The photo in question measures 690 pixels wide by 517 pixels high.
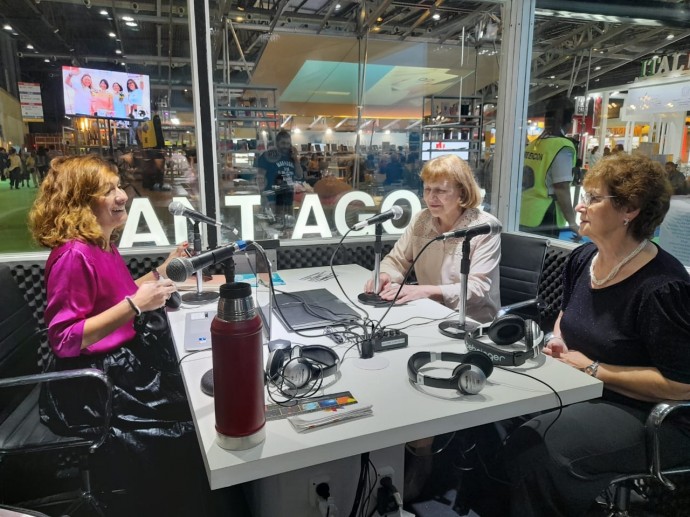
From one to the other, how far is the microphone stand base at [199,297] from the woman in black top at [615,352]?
4.59 feet

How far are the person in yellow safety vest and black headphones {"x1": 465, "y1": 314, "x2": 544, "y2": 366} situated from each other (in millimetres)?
2005

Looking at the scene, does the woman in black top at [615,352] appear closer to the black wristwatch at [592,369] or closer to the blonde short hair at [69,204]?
the black wristwatch at [592,369]

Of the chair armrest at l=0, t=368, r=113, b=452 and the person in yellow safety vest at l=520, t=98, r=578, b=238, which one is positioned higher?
the person in yellow safety vest at l=520, t=98, r=578, b=238

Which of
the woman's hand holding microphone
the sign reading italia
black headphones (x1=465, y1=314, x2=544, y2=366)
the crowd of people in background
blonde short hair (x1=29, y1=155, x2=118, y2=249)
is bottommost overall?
black headphones (x1=465, y1=314, x2=544, y2=366)

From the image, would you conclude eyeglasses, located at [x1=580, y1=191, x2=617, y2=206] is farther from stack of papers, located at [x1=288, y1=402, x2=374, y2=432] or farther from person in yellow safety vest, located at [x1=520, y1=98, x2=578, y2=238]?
person in yellow safety vest, located at [x1=520, y1=98, x2=578, y2=238]

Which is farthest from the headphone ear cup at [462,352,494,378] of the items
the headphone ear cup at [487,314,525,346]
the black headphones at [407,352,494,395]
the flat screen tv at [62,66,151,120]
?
the flat screen tv at [62,66,151,120]

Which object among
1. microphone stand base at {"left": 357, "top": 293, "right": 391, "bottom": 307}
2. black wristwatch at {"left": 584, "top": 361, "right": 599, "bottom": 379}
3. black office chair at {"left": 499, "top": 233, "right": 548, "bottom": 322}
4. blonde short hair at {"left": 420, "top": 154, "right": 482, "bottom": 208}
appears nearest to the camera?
black wristwatch at {"left": 584, "top": 361, "right": 599, "bottom": 379}

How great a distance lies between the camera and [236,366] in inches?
33.7

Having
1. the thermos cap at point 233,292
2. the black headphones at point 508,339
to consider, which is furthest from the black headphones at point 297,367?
the black headphones at point 508,339

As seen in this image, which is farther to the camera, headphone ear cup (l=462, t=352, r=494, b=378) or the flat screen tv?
the flat screen tv

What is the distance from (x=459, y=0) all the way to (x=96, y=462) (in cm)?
408

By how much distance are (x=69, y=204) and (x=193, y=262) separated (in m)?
0.99

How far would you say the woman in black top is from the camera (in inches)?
54.2

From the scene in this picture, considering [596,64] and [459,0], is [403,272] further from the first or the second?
[596,64]
